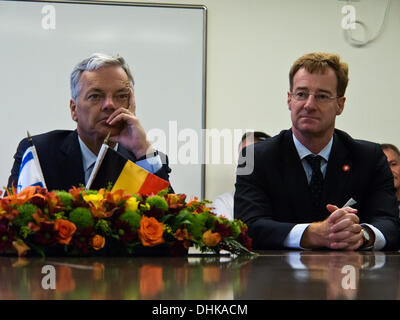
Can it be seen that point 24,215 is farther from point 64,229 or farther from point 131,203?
point 131,203

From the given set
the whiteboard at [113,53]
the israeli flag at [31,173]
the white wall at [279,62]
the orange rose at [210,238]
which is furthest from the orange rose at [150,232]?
the white wall at [279,62]

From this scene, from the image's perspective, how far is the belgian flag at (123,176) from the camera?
1.57 m

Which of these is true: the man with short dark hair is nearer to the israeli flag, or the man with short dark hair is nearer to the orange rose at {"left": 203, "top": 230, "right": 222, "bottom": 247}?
the orange rose at {"left": 203, "top": 230, "right": 222, "bottom": 247}

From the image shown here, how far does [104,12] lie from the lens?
4230mm

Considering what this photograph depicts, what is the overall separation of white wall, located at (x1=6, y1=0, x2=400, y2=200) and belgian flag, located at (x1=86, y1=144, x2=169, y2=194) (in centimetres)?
263

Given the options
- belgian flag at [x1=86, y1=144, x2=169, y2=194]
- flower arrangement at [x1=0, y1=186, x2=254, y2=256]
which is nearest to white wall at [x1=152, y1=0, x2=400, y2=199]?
belgian flag at [x1=86, y1=144, x2=169, y2=194]

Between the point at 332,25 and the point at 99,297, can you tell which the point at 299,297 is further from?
the point at 332,25

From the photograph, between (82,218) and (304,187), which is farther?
(304,187)

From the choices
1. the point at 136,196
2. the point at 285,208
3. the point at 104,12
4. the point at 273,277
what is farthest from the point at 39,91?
the point at 273,277

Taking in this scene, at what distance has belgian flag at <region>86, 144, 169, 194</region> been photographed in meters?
1.57

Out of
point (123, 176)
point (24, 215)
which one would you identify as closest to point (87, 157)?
point (123, 176)

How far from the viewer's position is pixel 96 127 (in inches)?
84.7

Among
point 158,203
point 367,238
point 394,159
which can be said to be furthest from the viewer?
point 394,159

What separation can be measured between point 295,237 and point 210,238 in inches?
23.9
